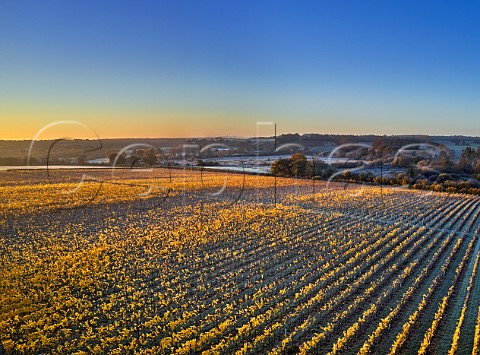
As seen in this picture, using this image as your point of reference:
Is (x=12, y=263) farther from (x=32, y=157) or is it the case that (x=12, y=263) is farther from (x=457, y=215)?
(x=32, y=157)

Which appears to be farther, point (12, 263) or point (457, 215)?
point (457, 215)

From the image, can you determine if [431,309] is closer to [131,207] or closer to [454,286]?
[454,286]

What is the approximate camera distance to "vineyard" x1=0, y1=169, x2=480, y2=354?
32.0 feet

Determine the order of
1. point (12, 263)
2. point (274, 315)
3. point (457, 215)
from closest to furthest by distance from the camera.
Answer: point (274, 315)
point (12, 263)
point (457, 215)

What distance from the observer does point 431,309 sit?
11750mm

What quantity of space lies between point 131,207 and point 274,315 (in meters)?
21.7

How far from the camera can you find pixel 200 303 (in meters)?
11.9

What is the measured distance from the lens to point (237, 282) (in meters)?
13.8

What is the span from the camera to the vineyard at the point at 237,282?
975cm

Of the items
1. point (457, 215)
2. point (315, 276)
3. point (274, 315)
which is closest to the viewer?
point (274, 315)

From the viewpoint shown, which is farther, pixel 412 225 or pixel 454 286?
pixel 412 225

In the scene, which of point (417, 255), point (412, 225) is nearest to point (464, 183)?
point (412, 225)

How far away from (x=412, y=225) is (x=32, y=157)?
7507cm

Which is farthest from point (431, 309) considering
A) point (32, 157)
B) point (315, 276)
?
point (32, 157)
